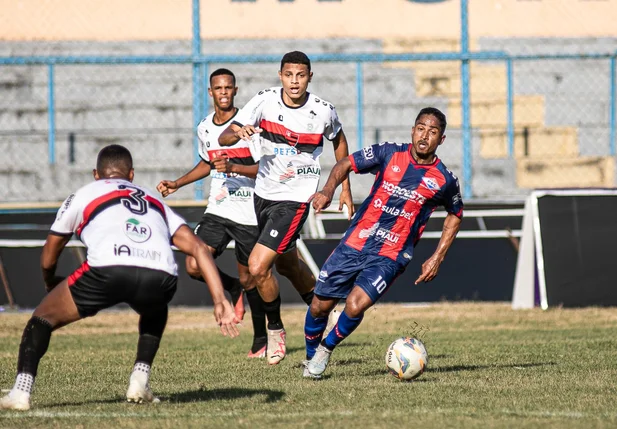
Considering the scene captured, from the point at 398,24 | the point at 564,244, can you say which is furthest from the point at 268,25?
the point at 564,244

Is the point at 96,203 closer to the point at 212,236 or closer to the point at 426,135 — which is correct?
the point at 426,135

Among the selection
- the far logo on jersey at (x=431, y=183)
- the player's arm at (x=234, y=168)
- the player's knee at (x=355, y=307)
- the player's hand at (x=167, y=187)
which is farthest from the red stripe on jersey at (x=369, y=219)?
the player's hand at (x=167, y=187)

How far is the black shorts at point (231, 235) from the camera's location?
9.84m

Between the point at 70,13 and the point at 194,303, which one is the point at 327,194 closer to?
the point at 194,303

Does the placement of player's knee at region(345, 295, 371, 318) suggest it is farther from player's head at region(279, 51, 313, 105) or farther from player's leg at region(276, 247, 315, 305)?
player's head at region(279, 51, 313, 105)

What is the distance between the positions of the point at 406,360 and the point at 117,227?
7.87 ft

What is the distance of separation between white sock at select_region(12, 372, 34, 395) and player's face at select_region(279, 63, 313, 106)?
11.8ft

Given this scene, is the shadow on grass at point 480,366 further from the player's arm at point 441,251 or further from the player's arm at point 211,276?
the player's arm at point 211,276

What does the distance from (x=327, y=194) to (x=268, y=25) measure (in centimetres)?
1008

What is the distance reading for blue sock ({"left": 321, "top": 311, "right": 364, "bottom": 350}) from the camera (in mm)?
7559

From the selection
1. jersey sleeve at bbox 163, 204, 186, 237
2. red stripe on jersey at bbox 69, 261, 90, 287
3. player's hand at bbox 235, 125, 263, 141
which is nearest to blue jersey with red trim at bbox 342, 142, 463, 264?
player's hand at bbox 235, 125, 263, 141

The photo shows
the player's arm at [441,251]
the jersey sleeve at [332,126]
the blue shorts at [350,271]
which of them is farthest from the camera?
the jersey sleeve at [332,126]

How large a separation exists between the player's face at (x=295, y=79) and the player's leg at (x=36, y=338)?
124 inches

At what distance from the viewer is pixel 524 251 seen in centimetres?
1316
